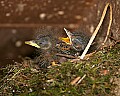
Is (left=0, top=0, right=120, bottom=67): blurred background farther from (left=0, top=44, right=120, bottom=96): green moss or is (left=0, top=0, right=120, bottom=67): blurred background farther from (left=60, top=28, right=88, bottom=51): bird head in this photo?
(left=0, top=44, right=120, bottom=96): green moss

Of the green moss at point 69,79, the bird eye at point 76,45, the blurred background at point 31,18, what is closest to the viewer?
the green moss at point 69,79

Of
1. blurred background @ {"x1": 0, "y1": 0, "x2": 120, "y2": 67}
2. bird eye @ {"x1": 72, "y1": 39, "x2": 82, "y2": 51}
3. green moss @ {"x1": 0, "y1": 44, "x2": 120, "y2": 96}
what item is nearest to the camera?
green moss @ {"x1": 0, "y1": 44, "x2": 120, "y2": 96}

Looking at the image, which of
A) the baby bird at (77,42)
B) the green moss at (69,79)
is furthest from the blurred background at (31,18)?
the green moss at (69,79)

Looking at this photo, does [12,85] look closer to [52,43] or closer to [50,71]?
[50,71]

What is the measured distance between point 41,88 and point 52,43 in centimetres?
32

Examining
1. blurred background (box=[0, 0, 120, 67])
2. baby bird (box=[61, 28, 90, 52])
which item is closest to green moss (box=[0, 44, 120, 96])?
baby bird (box=[61, 28, 90, 52])

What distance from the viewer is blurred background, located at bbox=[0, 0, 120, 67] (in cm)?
179

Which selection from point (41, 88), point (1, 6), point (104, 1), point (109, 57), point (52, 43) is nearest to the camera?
point (41, 88)

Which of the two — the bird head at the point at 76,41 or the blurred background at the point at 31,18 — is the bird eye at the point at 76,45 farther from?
the blurred background at the point at 31,18

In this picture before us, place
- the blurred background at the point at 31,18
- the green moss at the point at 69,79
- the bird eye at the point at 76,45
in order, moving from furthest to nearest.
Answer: the blurred background at the point at 31,18
the bird eye at the point at 76,45
the green moss at the point at 69,79

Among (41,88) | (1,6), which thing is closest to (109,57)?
(41,88)

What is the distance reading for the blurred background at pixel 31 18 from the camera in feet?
5.86

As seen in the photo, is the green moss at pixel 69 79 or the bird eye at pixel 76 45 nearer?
the green moss at pixel 69 79

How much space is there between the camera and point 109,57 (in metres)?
1.09
